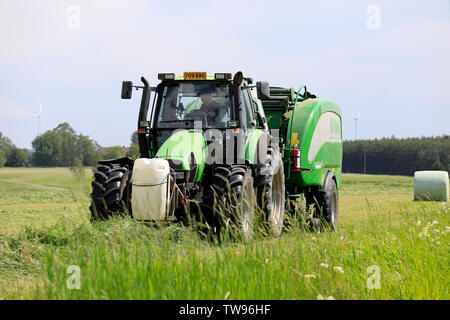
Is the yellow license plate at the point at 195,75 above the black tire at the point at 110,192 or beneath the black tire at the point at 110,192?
above

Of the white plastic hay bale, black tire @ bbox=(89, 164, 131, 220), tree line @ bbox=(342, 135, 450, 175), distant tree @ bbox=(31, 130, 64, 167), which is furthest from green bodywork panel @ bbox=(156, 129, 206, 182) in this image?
tree line @ bbox=(342, 135, 450, 175)

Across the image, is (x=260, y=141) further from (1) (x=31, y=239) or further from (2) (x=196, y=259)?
(2) (x=196, y=259)

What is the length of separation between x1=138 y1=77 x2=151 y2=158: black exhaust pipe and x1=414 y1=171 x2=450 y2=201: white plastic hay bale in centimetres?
1549

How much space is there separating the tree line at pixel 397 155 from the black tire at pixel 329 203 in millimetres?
50833

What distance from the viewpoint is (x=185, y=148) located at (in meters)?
7.38

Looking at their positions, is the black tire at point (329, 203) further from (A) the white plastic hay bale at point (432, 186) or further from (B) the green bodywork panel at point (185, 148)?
(A) the white plastic hay bale at point (432, 186)

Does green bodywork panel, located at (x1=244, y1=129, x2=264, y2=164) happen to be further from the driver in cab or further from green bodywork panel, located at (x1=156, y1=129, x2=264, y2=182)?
the driver in cab

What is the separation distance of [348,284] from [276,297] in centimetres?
74

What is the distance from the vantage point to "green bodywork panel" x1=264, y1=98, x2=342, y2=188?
1016 cm

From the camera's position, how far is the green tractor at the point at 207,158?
6.59m

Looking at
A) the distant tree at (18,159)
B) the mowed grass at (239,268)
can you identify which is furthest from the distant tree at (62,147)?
the mowed grass at (239,268)

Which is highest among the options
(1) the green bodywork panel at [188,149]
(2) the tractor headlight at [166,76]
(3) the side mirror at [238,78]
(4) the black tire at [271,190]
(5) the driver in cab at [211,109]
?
(2) the tractor headlight at [166,76]

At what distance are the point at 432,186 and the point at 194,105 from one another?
16.0 metres

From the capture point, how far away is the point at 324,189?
11.3 metres
